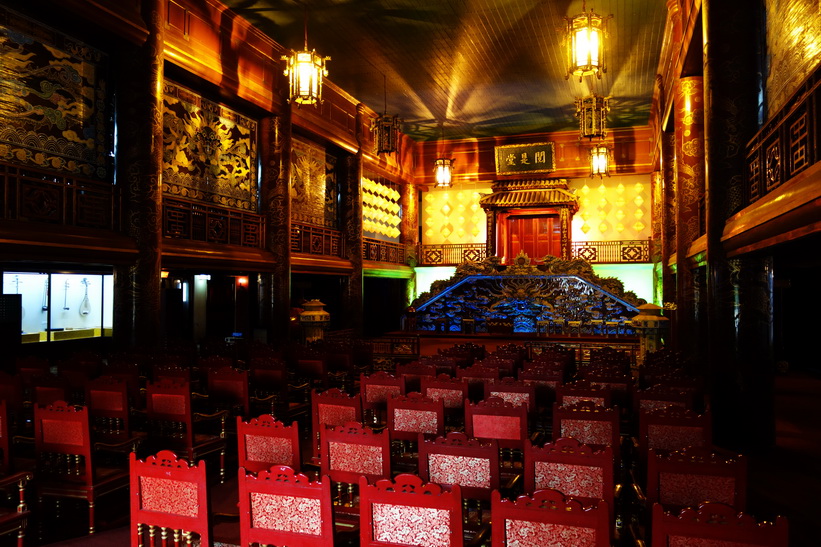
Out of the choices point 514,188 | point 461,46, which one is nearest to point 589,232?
point 514,188

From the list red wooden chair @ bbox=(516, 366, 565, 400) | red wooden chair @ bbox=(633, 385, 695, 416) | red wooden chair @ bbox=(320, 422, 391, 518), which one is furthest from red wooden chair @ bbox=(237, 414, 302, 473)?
red wooden chair @ bbox=(516, 366, 565, 400)

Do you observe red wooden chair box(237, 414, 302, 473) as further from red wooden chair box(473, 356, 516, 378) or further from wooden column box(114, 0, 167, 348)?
wooden column box(114, 0, 167, 348)

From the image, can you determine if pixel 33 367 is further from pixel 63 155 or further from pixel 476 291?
pixel 476 291

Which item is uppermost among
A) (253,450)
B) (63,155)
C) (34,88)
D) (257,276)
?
(34,88)

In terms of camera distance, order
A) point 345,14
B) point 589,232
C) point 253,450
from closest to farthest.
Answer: point 253,450, point 345,14, point 589,232

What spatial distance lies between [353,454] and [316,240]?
11.7 metres

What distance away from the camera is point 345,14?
1111cm

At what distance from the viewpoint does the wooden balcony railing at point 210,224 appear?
9.95 meters

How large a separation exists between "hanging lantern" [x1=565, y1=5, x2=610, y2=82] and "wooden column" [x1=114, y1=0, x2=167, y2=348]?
622cm

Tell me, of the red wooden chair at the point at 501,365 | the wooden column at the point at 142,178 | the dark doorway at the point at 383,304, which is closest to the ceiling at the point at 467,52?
the wooden column at the point at 142,178

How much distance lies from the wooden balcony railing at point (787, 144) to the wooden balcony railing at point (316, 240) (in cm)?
997

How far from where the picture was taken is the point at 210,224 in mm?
10789

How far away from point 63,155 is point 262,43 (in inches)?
207

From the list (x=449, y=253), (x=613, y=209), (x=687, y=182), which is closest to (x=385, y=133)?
(x=449, y=253)
